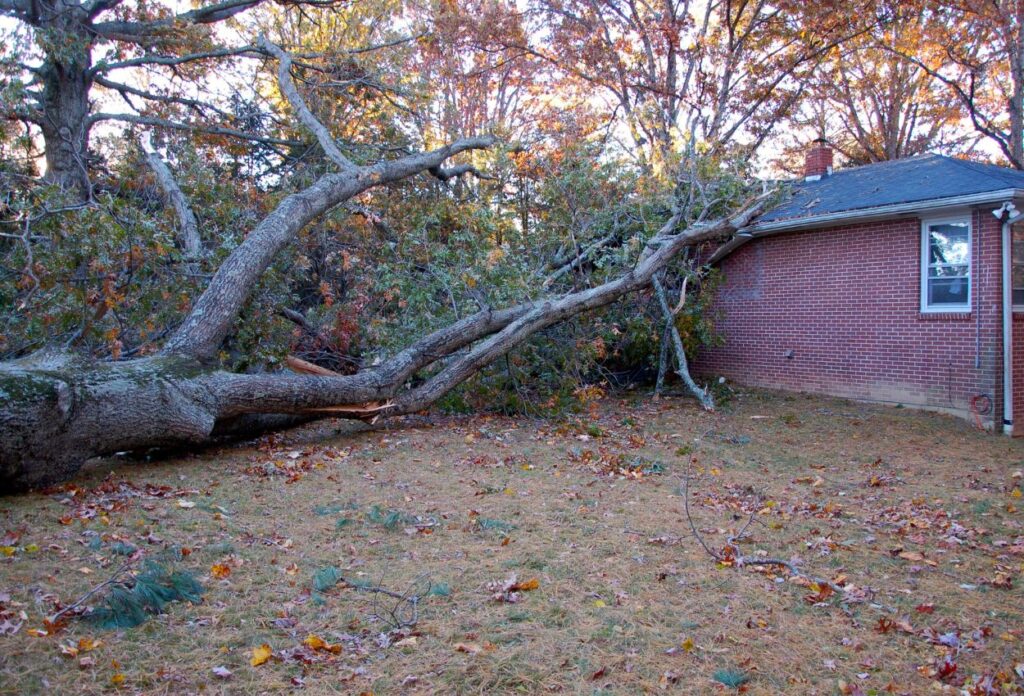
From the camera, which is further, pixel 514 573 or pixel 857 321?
pixel 857 321

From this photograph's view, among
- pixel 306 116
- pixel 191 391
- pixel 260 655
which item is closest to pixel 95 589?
pixel 260 655

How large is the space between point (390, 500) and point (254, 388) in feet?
7.37

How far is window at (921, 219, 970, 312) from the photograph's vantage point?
11.7 metres

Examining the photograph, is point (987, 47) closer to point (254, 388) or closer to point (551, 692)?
point (254, 388)

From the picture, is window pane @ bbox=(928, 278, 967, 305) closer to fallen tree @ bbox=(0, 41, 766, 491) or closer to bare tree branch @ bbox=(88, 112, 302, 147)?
fallen tree @ bbox=(0, 41, 766, 491)

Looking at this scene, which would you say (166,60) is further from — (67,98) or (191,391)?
(191,391)

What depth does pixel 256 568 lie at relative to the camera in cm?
463

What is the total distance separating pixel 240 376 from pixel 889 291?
10314 millimetres

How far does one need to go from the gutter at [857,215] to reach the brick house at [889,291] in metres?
0.02

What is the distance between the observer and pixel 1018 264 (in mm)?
11617

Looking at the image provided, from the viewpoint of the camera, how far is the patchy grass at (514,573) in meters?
3.46

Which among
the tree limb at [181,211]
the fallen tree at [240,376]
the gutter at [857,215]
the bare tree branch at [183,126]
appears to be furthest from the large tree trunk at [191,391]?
the gutter at [857,215]

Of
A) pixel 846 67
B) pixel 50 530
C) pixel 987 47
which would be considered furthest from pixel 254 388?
pixel 987 47

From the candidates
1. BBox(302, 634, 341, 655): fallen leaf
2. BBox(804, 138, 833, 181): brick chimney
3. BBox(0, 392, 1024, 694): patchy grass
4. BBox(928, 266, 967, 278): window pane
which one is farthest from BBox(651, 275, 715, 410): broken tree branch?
BBox(302, 634, 341, 655): fallen leaf
